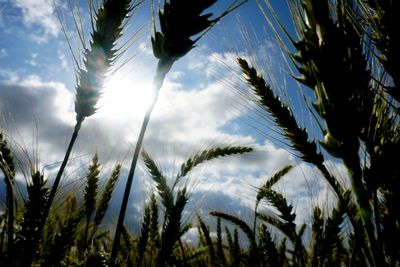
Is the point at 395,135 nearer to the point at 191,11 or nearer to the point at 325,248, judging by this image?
the point at 191,11

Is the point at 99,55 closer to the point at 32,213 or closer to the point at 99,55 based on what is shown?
the point at 99,55

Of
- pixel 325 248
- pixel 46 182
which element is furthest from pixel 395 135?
pixel 46 182

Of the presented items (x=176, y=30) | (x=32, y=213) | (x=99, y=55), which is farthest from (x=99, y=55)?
(x=32, y=213)

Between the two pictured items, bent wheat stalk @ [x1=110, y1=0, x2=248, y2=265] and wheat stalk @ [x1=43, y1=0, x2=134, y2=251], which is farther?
wheat stalk @ [x1=43, y1=0, x2=134, y2=251]

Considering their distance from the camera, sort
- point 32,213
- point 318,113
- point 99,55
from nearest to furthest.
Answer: point 318,113 → point 99,55 → point 32,213

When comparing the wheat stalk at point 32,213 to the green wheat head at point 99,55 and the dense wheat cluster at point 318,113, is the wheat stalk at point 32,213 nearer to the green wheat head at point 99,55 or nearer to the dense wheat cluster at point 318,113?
the dense wheat cluster at point 318,113

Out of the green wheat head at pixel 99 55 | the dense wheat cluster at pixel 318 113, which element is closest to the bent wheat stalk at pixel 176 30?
the dense wheat cluster at pixel 318 113

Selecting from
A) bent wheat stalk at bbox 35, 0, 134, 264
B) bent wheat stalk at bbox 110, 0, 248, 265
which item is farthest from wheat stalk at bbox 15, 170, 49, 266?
bent wheat stalk at bbox 110, 0, 248, 265

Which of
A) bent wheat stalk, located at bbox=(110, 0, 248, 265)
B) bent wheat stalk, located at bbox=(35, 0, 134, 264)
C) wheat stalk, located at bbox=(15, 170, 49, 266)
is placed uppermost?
bent wheat stalk, located at bbox=(35, 0, 134, 264)

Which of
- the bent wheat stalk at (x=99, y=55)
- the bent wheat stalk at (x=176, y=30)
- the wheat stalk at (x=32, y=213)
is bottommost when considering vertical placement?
the wheat stalk at (x=32, y=213)

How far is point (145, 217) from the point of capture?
407cm

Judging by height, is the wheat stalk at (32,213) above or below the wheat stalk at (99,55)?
below

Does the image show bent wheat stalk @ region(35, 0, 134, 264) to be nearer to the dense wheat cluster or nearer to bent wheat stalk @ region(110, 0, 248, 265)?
the dense wheat cluster

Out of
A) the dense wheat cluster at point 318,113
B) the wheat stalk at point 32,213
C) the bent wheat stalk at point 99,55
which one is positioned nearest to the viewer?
the dense wheat cluster at point 318,113
